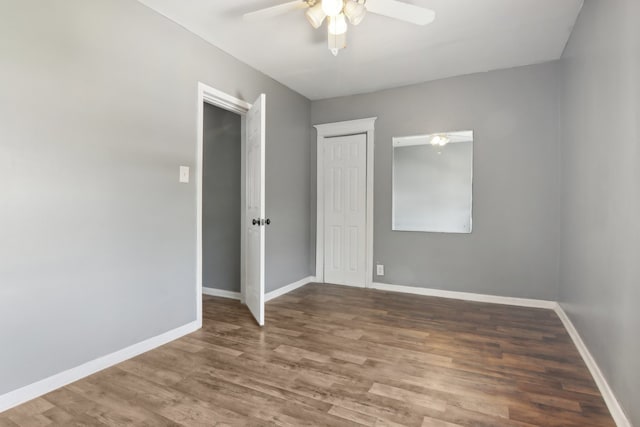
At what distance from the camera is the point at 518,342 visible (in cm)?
259

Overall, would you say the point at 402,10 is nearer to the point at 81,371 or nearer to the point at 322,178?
the point at 322,178

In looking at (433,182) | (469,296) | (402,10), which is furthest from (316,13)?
(469,296)

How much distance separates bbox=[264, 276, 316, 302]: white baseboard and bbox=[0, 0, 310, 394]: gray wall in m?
1.10

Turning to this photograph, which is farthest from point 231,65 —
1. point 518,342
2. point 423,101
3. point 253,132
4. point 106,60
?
point 518,342

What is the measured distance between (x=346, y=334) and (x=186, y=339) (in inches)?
50.0

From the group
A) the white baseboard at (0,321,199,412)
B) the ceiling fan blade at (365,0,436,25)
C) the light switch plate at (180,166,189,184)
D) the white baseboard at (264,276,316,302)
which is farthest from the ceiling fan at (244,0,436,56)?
the white baseboard at (264,276,316,302)

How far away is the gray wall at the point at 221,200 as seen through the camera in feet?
12.8

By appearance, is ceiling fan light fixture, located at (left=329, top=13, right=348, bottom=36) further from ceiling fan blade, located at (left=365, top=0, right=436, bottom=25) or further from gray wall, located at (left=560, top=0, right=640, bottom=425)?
gray wall, located at (left=560, top=0, right=640, bottom=425)

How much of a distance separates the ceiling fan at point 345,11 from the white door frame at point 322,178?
6.97 ft

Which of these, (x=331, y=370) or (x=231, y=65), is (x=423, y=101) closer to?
(x=231, y=65)

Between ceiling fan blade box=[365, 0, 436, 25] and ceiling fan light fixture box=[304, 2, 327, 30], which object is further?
ceiling fan light fixture box=[304, 2, 327, 30]

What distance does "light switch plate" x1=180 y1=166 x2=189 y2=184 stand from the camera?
2732mm

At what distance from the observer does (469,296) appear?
376 cm

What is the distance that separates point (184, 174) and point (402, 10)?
1.97m
